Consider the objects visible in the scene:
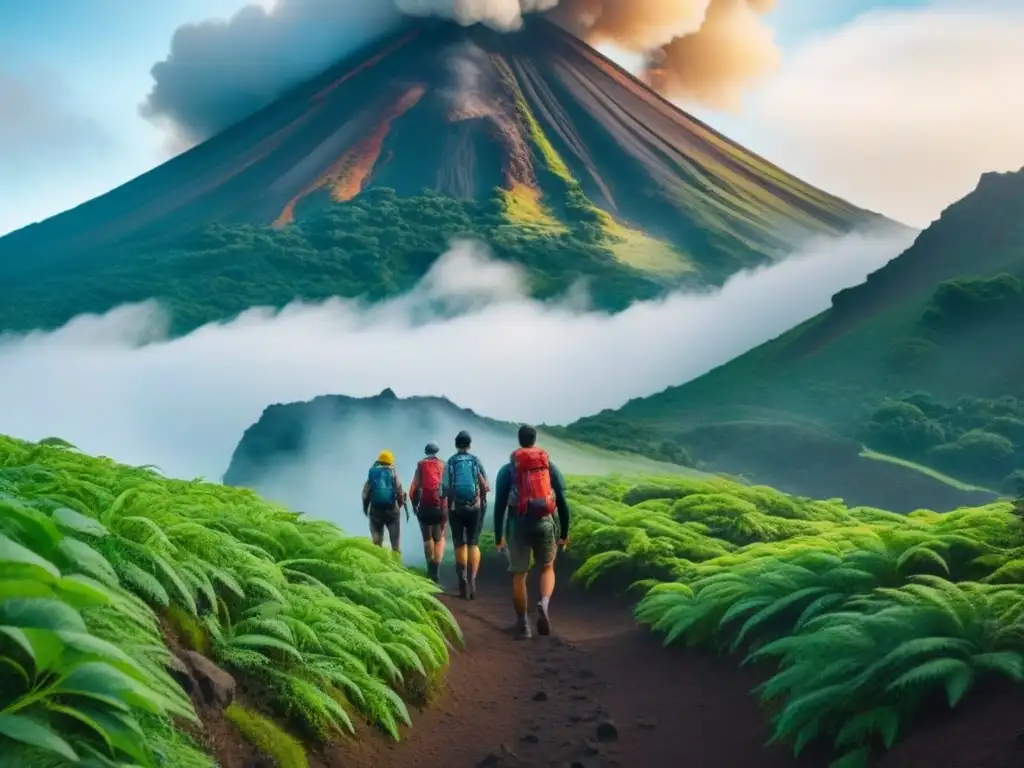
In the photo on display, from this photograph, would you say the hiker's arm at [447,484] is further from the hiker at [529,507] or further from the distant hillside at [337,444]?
the distant hillside at [337,444]

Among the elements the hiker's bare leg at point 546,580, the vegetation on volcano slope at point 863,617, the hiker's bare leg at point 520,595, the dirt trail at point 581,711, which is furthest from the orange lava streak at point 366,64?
the vegetation on volcano slope at point 863,617

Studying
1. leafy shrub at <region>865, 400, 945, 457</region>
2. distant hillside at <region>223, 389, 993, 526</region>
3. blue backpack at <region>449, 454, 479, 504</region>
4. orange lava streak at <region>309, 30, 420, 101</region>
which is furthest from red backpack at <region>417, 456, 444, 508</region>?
orange lava streak at <region>309, 30, 420, 101</region>

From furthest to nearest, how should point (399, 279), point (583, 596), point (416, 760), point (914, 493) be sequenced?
point (399, 279), point (914, 493), point (583, 596), point (416, 760)

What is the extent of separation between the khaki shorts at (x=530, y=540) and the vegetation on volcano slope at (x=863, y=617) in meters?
1.13

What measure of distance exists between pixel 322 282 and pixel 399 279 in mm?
14717

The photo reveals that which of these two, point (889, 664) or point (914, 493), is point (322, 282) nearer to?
point (914, 493)

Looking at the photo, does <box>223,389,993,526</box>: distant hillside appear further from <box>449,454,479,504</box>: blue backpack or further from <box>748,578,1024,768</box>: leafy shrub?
<box>748,578,1024,768</box>: leafy shrub

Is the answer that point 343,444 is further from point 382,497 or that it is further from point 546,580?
point 546,580

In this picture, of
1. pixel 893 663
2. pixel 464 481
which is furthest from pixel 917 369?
pixel 893 663

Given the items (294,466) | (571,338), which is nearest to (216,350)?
(571,338)

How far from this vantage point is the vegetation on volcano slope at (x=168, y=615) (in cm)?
297

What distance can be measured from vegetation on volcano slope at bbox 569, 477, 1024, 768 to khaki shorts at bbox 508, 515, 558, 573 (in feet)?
3.71

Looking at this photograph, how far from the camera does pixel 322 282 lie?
13575 cm

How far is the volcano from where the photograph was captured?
433 feet
